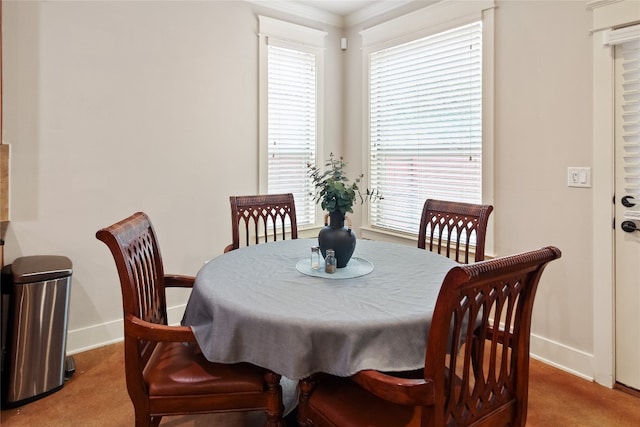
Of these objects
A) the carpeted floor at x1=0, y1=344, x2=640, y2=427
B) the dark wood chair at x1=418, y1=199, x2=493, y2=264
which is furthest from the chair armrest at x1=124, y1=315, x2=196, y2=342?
the dark wood chair at x1=418, y1=199, x2=493, y2=264

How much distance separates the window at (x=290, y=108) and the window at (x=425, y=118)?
53 cm

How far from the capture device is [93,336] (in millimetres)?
2789

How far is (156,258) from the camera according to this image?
6.21ft

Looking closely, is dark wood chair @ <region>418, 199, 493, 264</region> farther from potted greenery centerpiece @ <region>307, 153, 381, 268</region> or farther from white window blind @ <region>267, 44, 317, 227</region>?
white window blind @ <region>267, 44, 317, 227</region>

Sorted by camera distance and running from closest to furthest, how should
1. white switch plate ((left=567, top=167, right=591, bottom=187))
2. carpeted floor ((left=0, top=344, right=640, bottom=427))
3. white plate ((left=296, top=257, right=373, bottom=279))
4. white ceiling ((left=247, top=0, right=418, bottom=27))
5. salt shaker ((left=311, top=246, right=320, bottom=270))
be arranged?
1. white plate ((left=296, top=257, right=373, bottom=279))
2. salt shaker ((left=311, top=246, right=320, bottom=270))
3. carpeted floor ((left=0, top=344, right=640, bottom=427))
4. white switch plate ((left=567, top=167, right=591, bottom=187))
5. white ceiling ((left=247, top=0, right=418, bottom=27))

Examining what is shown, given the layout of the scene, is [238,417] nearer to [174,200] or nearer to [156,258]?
[156,258]

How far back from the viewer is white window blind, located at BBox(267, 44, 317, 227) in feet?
11.9

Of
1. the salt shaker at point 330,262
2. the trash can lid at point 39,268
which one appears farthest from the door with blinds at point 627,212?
the trash can lid at point 39,268

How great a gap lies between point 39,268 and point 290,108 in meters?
2.33

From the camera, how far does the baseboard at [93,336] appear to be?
271cm

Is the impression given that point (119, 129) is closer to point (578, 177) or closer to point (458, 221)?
point (458, 221)

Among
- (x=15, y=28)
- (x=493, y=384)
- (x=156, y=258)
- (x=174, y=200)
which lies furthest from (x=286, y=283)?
(x=15, y=28)

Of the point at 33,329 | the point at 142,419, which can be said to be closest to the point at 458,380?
the point at 142,419

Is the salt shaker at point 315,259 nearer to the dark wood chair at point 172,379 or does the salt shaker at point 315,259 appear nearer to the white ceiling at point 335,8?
the dark wood chair at point 172,379
